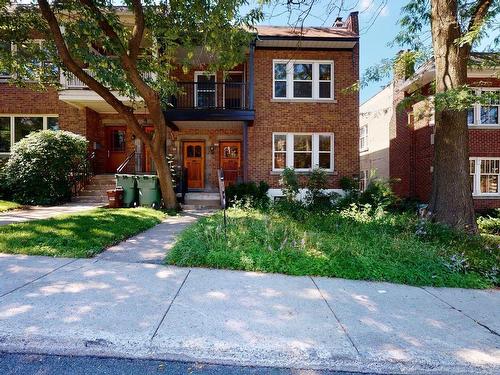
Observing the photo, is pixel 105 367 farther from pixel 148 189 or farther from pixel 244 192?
pixel 244 192

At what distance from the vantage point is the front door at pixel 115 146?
53.9ft

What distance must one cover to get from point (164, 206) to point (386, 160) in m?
15.6

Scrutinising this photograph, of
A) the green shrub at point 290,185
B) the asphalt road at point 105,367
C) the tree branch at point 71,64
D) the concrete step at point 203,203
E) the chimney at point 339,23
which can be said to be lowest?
the asphalt road at point 105,367

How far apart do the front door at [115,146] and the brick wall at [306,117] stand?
6.78 metres

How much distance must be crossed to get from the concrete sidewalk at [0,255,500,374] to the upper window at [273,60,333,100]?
11438mm

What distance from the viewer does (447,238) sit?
6457 millimetres

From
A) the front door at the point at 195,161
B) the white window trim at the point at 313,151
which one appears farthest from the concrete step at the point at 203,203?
the white window trim at the point at 313,151

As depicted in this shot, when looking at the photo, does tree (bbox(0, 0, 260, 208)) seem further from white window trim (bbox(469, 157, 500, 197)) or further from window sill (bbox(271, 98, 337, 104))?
white window trim (bbox(469, 157, 500, 197))

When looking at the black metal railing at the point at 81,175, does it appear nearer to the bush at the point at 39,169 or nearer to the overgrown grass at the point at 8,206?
the bush at the point at 39,169

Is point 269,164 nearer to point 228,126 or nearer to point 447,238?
point 228,126

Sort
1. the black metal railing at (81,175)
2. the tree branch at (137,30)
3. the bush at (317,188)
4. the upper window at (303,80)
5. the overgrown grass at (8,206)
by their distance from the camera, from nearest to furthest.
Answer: the tree branch at (137,30) < the overgrown grass at (8,206) < the bush at (317,188) < the black metal railing at (81,175) < the upper window at (303,80)

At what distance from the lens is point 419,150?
1697cm

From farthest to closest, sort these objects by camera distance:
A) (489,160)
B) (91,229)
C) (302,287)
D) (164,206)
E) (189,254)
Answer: (489,160) → (164,206) → (91,229) → (189,254) → (302,287)

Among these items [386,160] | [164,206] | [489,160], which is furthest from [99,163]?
[489,160]
